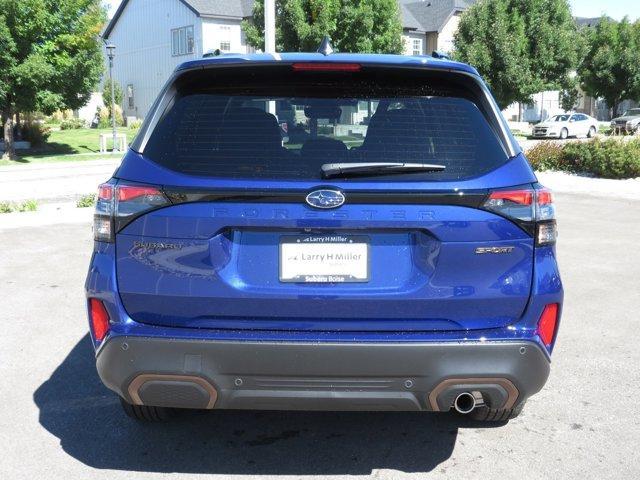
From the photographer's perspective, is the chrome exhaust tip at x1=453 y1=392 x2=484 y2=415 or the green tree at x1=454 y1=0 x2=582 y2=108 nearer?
the chrome exhaust tip at x1=453 y1=392 x2=484 y2=415

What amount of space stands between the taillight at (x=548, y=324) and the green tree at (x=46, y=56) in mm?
23672

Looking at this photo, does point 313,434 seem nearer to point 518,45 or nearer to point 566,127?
point 518,45

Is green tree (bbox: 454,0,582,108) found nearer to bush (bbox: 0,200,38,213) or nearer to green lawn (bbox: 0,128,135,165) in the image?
green lawn (bbox: 0,128,135,165)

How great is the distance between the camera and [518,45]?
115 feet

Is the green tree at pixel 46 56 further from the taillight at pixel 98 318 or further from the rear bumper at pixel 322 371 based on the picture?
the rear bumper at pixel 322 371

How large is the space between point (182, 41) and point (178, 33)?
74cm

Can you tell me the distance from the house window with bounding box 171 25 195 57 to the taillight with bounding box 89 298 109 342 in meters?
44.4

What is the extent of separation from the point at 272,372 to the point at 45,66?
77.5 ft

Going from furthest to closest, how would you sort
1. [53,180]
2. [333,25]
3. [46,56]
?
1. [333,25]
2. [46,56]
3. [53,180]

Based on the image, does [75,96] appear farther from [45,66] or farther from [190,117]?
[190,117]

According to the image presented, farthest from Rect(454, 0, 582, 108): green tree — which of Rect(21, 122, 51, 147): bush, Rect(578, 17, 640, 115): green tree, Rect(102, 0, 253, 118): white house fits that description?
Rect(21, 122, 51, 147): bush

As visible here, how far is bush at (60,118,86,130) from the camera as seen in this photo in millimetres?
43991

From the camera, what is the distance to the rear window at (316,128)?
2943 millimetres

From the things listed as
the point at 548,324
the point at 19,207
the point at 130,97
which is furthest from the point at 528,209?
the point at 130,97
